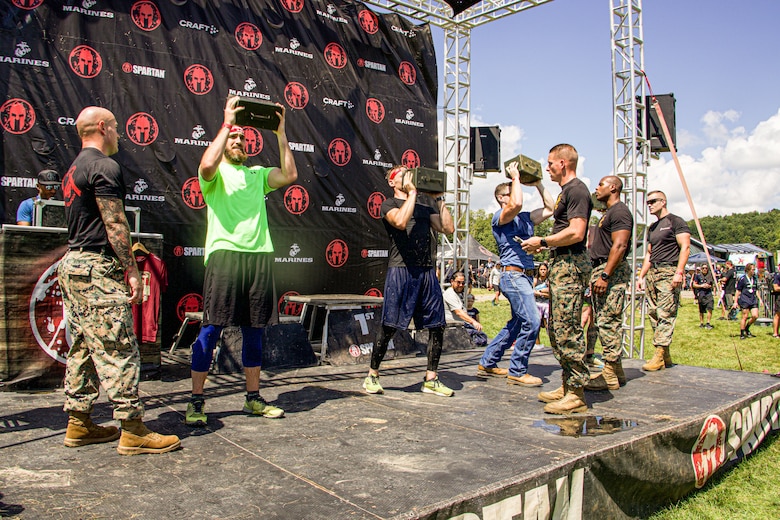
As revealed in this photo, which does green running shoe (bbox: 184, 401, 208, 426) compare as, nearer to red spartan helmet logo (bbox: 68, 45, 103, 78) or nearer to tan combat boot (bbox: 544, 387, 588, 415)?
tan combat boot (bbox: 544, 387, 588, 415)

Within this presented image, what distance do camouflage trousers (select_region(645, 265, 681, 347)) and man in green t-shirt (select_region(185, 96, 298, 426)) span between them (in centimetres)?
403

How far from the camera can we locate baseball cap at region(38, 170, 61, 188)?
525cm

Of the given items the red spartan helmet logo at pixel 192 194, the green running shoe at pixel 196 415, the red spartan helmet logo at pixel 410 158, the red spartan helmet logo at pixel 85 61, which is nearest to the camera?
the green running shoe at pixel 196 415

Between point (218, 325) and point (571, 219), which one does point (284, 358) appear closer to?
point (218, 325)

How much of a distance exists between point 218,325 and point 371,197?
4.67 metres

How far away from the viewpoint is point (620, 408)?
13.2 feet

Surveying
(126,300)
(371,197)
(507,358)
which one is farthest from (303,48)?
(126,300)

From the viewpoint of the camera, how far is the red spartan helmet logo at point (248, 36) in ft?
22.5

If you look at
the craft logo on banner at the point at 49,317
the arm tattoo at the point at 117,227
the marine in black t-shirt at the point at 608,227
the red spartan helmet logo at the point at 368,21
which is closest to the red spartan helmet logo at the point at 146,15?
the red spartan helmet logo at the point at 368,21

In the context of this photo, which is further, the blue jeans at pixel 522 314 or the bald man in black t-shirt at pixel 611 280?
the blue jeans at pixel 522 314

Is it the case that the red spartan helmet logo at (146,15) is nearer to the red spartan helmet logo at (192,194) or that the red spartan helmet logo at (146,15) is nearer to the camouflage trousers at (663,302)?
the red spartan helmet logo at (192,194)

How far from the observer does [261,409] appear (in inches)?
142

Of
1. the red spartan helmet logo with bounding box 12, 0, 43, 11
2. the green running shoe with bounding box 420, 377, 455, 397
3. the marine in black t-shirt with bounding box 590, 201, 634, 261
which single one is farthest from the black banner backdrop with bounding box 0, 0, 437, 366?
the marine in black t-shirt with bounding box 590, 201, 634, 261

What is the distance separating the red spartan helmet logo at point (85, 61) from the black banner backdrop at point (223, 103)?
1 centimetres
